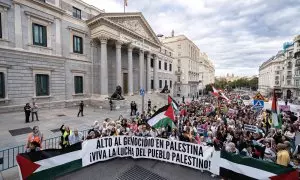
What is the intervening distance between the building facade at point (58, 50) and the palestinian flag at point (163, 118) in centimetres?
1620

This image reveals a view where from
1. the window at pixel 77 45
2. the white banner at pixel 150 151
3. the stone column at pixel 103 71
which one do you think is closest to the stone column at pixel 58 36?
the window at pixel 77 45

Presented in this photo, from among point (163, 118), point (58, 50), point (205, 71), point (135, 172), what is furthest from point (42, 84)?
point (205, 71)

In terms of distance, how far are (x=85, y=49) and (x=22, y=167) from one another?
2207 cm

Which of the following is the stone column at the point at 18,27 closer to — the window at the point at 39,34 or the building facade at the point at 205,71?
the window at the point at 39,34

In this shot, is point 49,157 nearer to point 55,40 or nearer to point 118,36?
point 55,40

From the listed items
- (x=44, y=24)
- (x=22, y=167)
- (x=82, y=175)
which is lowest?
(x=82, y=175)

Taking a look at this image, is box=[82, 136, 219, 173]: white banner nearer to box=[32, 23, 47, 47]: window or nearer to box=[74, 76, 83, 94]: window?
box=[32, 23, 47, 47]: window

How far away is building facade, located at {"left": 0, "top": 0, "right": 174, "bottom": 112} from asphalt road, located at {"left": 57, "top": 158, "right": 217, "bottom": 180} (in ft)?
49.8

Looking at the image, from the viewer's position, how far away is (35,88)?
17.8m

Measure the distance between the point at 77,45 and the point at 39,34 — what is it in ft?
16.9

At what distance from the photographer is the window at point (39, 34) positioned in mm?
17781

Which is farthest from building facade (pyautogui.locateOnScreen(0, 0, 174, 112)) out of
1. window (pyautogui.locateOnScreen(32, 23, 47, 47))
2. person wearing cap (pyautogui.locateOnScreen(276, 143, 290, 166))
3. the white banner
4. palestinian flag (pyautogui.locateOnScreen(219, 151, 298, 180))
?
person wearing cap (pyautogui.locateOnScreen(276, 143, 290, 166))

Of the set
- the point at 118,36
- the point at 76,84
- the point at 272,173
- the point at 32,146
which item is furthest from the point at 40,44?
the point at 272,173

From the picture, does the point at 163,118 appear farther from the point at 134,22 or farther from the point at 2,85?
the point at 134,22
